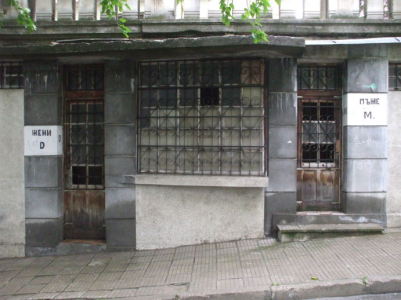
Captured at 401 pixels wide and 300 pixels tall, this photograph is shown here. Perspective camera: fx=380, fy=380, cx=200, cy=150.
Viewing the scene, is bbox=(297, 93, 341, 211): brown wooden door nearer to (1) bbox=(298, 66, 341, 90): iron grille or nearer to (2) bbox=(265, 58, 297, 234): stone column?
(1) bbox=(298, 66, 341, 90): iron grille

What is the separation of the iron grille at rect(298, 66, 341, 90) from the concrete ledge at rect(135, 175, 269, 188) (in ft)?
6.55

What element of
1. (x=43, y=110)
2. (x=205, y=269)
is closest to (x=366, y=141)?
(x=205, y=269)

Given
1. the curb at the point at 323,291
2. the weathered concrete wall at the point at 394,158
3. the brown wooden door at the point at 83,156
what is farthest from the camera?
the brown wooden door at the point at 83,156

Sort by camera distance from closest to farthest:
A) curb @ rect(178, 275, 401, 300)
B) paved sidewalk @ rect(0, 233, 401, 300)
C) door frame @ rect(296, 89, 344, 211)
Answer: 1. curb @ rect(178, 275, 401, 300)
2. paved sidewalk @ rect(0, 233, 401, 300)
3. door frame @ rect(296, 89, 344, 211)

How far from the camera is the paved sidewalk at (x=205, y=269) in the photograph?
17.0 feet

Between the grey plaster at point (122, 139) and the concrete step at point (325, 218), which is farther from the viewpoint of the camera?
the grey plaster at point (122, 139)

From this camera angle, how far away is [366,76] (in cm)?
690

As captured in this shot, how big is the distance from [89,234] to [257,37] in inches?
192

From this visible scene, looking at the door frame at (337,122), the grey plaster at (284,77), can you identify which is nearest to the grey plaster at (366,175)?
the door frame at (337,122)

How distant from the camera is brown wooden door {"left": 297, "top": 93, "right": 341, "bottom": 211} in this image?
7.14 meters

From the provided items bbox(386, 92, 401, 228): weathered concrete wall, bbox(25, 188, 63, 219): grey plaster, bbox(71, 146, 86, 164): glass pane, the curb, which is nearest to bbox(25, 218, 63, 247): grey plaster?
bbox(25, 188, 63, 219): grey plaster

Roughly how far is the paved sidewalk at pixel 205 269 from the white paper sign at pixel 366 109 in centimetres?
205

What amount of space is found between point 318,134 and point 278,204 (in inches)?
60.4

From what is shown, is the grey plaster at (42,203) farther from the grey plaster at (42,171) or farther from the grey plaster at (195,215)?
A: the grey plaster at (195,215)
